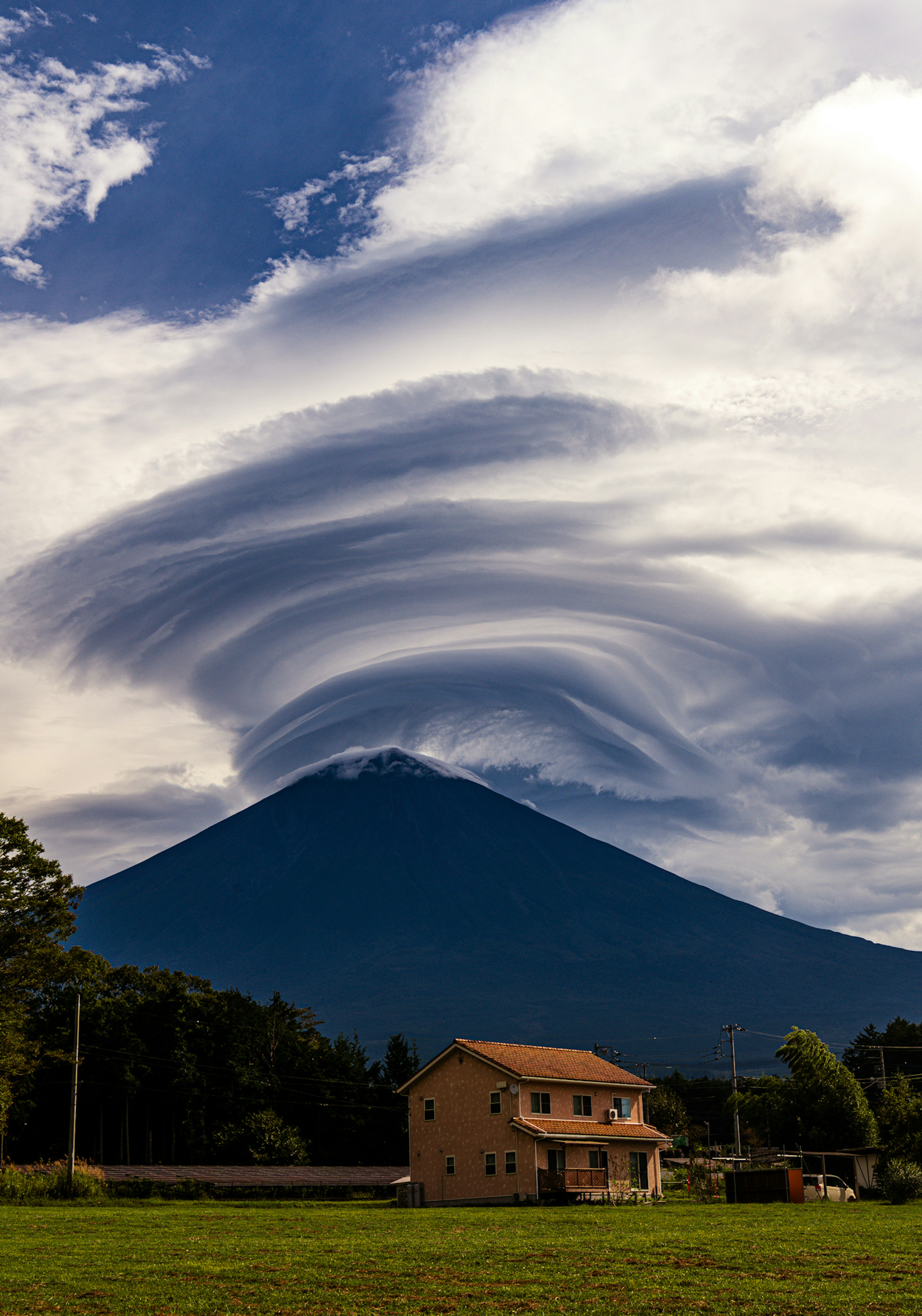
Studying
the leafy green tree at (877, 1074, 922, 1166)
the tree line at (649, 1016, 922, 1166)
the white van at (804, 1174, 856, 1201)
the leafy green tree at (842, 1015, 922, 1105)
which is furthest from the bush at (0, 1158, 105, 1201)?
the leafy green tree at (842, 1015, 922, 1105)

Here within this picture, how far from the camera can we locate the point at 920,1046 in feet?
390

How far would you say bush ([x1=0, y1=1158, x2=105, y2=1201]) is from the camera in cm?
5228

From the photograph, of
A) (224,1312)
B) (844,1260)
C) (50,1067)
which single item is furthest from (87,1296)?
(50,1067)

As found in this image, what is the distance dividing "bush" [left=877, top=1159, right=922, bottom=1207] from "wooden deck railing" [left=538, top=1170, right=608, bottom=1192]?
1288cm

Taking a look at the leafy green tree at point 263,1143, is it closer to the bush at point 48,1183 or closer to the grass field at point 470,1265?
the bush at point 48,1183

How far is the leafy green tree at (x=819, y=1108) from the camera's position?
228ft

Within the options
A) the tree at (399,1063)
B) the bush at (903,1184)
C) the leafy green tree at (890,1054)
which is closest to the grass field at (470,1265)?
the bush at (903,1184)

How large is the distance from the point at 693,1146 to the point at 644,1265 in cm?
8386

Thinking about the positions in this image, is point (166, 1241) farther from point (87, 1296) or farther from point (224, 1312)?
point (224, 1312)

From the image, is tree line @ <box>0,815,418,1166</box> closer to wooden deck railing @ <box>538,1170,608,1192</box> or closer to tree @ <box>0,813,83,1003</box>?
tree @ <box>0,813,83,1003</box>

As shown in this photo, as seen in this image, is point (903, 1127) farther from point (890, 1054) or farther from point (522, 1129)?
point (890, 1054)

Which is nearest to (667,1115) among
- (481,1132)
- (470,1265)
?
(481,1132)

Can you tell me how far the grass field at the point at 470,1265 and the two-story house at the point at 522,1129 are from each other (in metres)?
16.6

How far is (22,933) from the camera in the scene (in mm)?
53000
